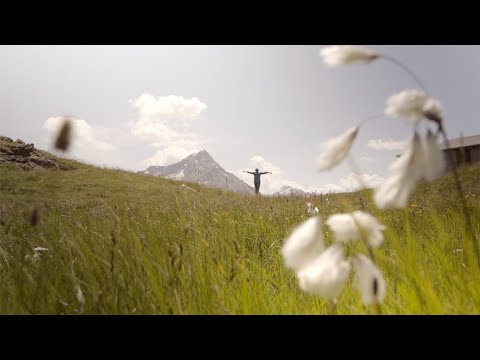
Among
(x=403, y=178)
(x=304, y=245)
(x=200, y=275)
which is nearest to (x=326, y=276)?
(x=304, y=245)

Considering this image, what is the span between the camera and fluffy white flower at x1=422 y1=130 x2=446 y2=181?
2.59ft

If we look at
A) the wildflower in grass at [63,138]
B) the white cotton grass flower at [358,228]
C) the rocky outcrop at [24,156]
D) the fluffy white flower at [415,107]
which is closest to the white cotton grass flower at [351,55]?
the fluffy white flower at [415,107]

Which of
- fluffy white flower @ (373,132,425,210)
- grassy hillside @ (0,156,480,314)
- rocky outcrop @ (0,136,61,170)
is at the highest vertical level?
rocky outcrop @ (0,136,61,170)

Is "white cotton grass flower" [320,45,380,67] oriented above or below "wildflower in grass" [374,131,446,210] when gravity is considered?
above

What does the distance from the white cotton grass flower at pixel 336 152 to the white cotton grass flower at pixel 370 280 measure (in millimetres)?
256

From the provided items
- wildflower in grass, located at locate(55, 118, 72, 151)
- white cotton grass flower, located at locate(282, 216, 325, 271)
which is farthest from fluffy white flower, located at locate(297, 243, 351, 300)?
wildflower in grass, located at locate(55, 118, 72, 151)

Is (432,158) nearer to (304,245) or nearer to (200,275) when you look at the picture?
(304,245)

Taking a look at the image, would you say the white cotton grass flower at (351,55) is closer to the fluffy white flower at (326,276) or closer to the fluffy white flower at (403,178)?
the fluffy white flower at (403,178)

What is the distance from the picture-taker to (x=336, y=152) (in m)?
0.91

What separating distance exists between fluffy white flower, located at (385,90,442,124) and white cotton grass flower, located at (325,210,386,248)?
276 mm

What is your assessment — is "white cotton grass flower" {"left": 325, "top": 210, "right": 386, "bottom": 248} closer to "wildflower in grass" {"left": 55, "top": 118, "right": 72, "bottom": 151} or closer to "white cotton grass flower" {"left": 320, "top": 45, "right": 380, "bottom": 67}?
"white cotton grass flower" {"left": 320, "top": 45, "right": 380, "bottom": 67}

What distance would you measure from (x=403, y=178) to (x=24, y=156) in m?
23.0
